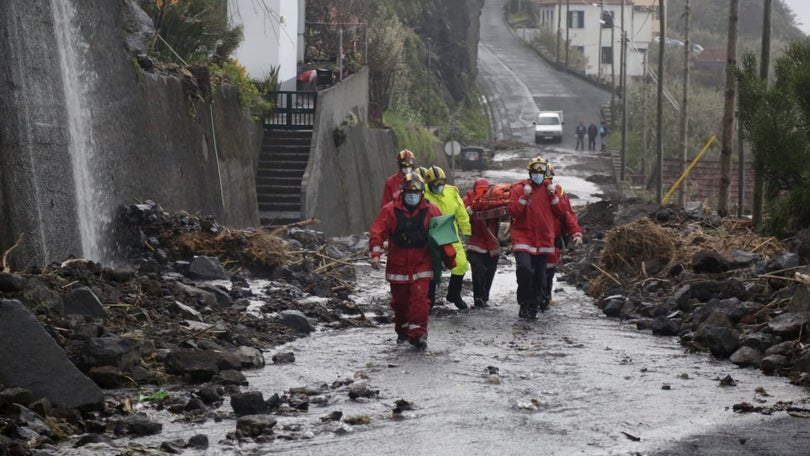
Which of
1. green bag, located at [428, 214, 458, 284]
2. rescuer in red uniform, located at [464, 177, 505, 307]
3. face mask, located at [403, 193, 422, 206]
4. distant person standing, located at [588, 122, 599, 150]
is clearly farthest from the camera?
distant person standing, located at [588, 122, 599, 150]

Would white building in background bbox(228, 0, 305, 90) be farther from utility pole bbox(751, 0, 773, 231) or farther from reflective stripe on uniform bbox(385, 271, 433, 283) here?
reflective stripe on uniform bbox(385, 271, 433, 283)

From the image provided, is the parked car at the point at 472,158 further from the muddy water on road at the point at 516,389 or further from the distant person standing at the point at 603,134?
the muddy water on road at the point at 516,389

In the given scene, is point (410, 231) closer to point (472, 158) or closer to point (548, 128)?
point (472, 158)

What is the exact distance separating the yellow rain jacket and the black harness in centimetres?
206

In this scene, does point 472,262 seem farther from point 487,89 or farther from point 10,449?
point 487,89

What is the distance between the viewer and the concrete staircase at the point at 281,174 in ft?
100.0

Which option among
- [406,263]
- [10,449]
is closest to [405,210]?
[406,263]

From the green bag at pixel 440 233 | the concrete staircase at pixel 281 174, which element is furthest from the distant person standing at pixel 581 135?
the green bag at pixel 440 233

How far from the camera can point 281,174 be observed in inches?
1248

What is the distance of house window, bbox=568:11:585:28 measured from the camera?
121000 millimetres

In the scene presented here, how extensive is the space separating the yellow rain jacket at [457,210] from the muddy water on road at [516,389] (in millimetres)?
730

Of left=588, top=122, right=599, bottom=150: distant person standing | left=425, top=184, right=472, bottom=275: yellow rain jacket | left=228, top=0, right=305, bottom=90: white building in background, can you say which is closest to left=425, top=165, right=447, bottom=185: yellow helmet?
left=425, top=184, right=472, bottom=275: yellow rain jacket

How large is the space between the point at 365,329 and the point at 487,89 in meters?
78.3

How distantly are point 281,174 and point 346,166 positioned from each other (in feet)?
13.8
